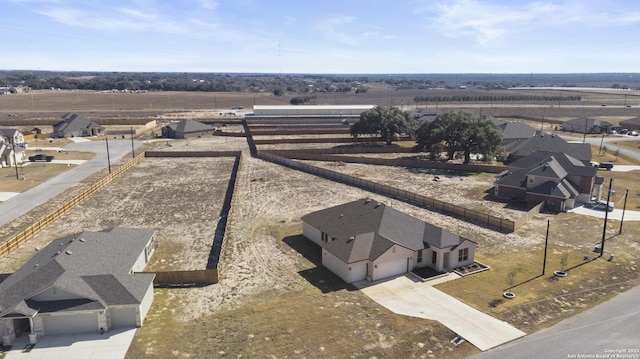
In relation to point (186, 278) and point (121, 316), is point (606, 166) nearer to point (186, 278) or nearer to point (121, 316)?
point (186, 278)

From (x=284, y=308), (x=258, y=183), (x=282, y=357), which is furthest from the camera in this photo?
(x=258, y=183)

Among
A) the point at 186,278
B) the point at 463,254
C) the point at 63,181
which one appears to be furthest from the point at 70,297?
the point at 63,181

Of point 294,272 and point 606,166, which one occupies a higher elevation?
point 606,166

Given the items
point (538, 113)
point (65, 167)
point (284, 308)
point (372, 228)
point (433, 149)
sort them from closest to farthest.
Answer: point (284, 308), point (372, 228), point (65, 167), point (433, 149), point (538, 113)

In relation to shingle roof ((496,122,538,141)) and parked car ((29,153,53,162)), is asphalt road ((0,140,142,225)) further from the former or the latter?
shingle roof ((496,122,538,141))

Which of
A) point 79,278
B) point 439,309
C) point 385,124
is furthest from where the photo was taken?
point 385,124

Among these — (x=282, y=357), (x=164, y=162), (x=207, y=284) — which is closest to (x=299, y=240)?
(x=207, y=284)

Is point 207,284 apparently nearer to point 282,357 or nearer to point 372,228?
point 282,357
